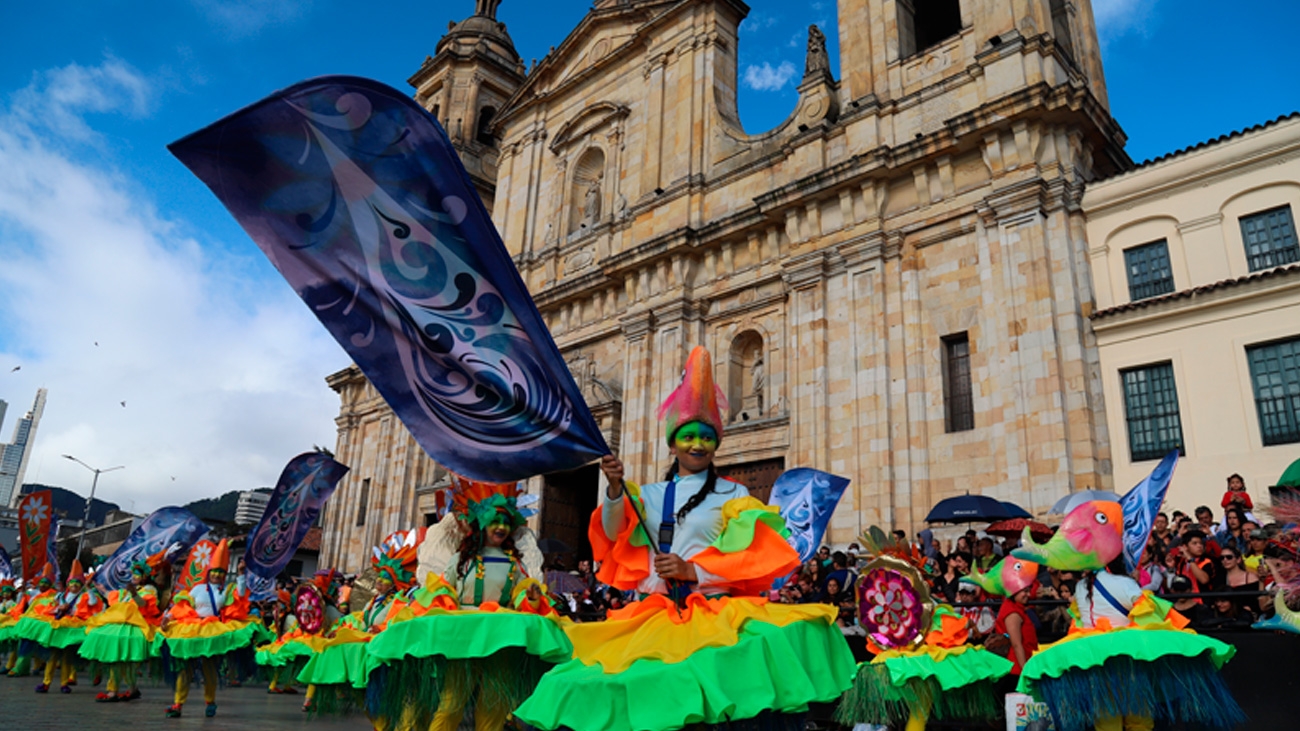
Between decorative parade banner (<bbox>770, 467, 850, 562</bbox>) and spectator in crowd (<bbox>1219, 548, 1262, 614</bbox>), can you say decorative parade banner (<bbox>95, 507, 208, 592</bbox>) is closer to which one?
decorative parade banner (<bbox>770, 467, 850, 562</bbox>)

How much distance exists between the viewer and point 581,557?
2306 centimetres

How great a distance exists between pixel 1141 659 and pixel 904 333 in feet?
36.0

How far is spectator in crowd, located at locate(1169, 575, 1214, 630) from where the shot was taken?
7.29 m

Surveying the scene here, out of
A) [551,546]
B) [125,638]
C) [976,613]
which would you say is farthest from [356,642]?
[551,546]

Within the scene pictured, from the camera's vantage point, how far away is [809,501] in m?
11.5

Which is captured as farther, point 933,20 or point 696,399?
point 933,20

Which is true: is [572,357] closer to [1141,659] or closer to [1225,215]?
[1225,215]

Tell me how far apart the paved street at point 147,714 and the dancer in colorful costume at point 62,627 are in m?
0.43

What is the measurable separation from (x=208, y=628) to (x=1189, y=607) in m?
10.9

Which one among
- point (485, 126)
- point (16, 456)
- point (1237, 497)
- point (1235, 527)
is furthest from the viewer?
point (16, 456)

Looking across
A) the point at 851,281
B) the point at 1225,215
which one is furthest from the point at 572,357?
the point at 1225,215

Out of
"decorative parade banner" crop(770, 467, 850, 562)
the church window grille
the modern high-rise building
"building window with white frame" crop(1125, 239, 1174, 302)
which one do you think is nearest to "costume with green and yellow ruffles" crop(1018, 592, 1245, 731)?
"decorative parade banner" crop(770, 467, 850, 562)

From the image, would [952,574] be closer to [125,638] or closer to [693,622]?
[693,622]

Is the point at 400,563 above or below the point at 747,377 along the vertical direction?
below
